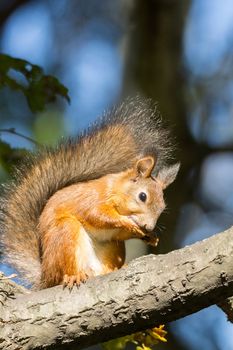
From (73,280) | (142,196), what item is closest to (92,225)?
(142,196)

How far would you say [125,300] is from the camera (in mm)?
2559

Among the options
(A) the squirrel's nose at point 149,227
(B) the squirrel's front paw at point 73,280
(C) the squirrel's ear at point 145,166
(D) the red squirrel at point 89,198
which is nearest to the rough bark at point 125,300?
(B) the squirrel's front paw at point 73,280

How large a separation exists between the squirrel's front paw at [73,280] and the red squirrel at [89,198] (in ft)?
0.48

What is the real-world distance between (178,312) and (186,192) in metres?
2.80

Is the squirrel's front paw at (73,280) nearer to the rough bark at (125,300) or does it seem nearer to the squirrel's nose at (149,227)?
the rough bark at (125,300)

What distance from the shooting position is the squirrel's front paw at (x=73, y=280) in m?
2.82

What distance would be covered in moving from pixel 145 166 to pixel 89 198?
330 mm

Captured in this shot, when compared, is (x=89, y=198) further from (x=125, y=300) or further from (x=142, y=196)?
(x=125, y=300)

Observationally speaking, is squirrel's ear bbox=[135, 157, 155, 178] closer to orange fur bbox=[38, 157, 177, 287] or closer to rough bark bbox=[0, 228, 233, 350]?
orange fur bbox=[38, 157, 177, 287]

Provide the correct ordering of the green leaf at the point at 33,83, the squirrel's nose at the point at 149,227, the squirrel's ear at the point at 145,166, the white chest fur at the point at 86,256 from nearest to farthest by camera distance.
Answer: the white chest fur at the point at 86,256 → the squirrel's nose at the point at 149,227 → the green leaf at the point at 33,83 → the squirrel's ear at the point at 145,166

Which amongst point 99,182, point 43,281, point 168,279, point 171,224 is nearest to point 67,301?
point 168,279

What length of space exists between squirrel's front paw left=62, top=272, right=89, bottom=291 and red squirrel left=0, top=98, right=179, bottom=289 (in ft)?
0.48

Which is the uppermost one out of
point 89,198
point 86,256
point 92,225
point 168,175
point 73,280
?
point 168,175

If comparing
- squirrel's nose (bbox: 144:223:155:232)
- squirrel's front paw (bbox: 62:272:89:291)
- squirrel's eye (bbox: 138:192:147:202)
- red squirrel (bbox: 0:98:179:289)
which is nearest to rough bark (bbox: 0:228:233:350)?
squirrel's front paw (bbox: 62:272:89:291)
